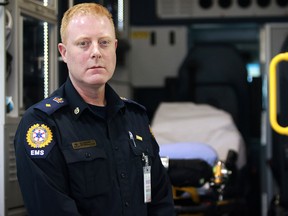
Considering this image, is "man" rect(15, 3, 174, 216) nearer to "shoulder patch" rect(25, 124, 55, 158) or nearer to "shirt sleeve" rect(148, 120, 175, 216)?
"shoulder patch" rect(25, 124, 55, 158)

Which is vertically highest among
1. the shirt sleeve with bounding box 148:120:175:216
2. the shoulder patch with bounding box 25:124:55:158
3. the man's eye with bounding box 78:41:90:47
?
the man's eye with bounding box 78:41:90:47

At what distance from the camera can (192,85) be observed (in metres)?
6.45

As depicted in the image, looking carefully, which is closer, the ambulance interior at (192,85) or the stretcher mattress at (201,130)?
the ambulance interior at (192,85)

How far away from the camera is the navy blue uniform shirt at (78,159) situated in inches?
95.7

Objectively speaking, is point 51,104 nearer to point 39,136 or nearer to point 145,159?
point 39,136

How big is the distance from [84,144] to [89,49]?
14.5 inches

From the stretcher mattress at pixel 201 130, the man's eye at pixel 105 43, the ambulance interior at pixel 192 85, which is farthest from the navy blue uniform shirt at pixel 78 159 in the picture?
the stretcher mattress at pixel 201 130

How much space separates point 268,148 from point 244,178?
591mm

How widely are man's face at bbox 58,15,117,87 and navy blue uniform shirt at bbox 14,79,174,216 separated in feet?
0.39

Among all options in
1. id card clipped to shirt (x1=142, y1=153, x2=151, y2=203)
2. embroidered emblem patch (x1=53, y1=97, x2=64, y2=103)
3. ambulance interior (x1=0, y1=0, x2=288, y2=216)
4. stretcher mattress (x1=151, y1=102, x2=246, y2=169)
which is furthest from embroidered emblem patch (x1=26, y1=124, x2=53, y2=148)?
stretcher mattress (x1=151, y1=102, x2=246, y2=169)

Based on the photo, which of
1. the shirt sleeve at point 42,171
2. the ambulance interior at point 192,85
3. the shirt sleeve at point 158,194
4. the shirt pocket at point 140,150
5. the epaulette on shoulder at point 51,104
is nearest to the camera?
the shirt sleeve at point 42,171

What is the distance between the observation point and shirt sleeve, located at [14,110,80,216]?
7.91ft

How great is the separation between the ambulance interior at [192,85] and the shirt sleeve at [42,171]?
3.48 ft

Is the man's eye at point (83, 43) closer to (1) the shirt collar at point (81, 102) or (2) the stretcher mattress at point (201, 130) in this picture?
(1) the shirt collar at point (81, 102)
